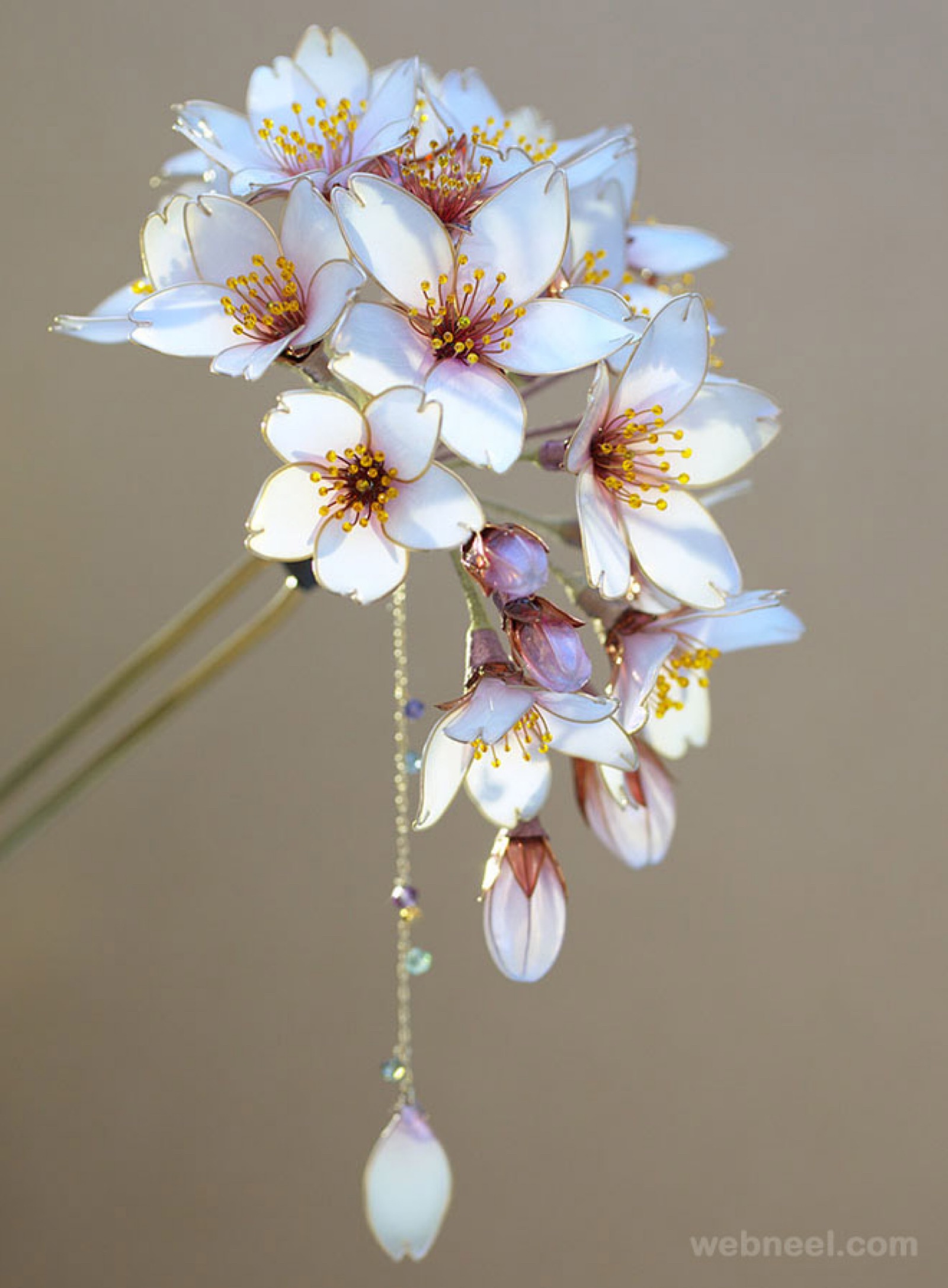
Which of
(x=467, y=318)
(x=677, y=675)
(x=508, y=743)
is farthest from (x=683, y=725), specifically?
(x=467, y=318)

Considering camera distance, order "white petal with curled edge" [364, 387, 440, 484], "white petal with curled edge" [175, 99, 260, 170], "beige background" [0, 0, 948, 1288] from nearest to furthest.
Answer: "white petal with curled edge" [364, 387, 440, 484] → "white petal with curled edge" [175, 99, 260, 170] → "beige background" [0, 0, 948, 1288]

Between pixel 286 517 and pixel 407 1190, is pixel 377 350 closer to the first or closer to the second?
pixel 286 517

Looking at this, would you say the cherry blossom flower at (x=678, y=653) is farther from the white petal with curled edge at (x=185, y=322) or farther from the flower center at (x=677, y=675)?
the white petal with curled edge at (x=185, y=322)

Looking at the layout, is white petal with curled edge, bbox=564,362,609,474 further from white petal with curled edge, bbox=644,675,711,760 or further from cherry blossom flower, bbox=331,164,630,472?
white petal with curled edge, bbox=644,675,711,760

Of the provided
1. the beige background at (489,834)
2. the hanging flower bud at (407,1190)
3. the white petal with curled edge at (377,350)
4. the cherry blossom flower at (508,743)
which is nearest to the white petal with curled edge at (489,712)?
the cherry blossom flower at (508,743)

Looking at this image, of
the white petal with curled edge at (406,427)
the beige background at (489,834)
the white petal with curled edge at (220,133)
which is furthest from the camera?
the beige background at (489,834)

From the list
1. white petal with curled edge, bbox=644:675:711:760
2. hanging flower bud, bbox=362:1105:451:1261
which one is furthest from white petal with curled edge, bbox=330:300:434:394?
hanging flower bud, bbox=362:1105:451:1261
